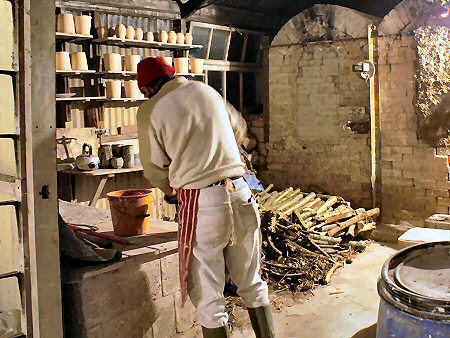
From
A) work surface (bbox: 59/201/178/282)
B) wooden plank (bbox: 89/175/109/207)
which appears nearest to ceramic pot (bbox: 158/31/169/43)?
wooden plank (bbox: 89/175/109/207)

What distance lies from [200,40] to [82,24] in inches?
112

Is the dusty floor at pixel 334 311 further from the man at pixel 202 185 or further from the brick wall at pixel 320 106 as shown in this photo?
the brick wall at pixel 320 106

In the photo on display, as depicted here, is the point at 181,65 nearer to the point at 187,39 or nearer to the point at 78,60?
the point at 187,39

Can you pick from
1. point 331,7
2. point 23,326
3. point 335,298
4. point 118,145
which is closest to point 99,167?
point 118,145

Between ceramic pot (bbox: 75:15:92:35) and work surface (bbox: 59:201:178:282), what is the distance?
9.80 ft

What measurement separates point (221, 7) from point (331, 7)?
81.9 inches

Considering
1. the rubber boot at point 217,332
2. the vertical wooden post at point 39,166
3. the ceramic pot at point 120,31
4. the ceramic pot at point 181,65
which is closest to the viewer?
the vertical wooden post at point 39,166

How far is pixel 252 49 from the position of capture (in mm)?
10523

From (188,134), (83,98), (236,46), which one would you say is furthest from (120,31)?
(188,134)

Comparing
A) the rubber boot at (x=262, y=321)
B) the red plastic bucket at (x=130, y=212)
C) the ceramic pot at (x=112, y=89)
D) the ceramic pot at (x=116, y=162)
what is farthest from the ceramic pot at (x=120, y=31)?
the rubber boot at (x=262, y=321)

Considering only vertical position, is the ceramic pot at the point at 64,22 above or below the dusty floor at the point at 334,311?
above

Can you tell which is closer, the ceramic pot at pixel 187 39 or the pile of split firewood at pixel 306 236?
the pile of split firewood at pixel 306 236

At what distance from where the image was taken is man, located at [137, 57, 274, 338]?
319cm

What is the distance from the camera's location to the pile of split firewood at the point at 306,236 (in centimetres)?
620
